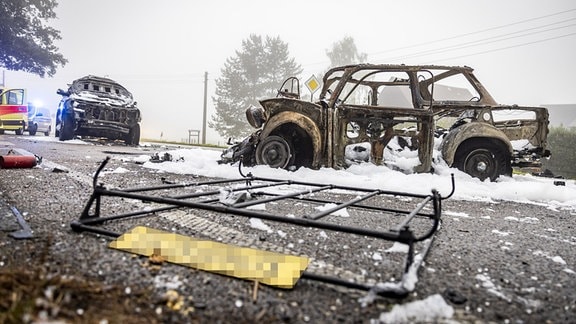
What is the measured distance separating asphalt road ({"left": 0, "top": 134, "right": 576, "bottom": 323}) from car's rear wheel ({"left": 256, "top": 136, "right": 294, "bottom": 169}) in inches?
114

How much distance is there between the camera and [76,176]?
4.25 metres

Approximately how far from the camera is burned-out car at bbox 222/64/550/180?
5.50 m

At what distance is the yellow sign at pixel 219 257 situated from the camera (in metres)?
1.47

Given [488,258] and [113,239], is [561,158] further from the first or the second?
[113,239]

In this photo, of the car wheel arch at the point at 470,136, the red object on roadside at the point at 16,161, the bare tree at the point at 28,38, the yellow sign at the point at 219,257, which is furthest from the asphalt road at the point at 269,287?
the bare tree at the point at 28,38

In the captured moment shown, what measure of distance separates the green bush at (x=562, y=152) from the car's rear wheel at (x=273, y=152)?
1398cm

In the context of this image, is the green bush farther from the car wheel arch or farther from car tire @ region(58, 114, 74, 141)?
car tire @ region(58, 114, 74, 141)

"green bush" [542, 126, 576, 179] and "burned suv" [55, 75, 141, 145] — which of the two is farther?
"green bush" [542, 126, 576, 179]

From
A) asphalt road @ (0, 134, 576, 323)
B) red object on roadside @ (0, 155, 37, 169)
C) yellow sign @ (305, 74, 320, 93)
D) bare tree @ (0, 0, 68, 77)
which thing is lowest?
asphalt road @ (0, 134, 576, 323)

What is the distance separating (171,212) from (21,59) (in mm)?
31422

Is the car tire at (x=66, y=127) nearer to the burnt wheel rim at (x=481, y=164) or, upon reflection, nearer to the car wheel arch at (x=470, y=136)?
the car wheel arch at (x=470, y=136)

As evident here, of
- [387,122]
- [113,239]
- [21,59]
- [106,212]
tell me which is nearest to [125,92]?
[387,122]

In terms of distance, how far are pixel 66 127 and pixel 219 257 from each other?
11.3 meters

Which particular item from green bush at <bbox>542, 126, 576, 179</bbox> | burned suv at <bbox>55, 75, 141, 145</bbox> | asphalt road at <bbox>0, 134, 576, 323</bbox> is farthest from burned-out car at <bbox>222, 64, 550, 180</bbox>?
green bush at <bbox>542, 126, 576, 179</bbox>
